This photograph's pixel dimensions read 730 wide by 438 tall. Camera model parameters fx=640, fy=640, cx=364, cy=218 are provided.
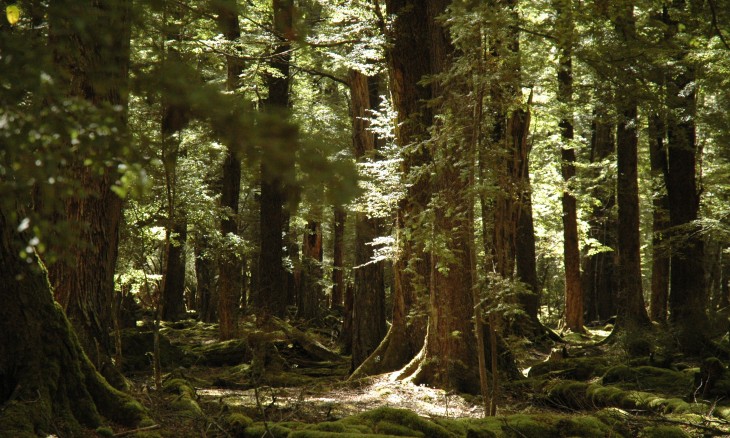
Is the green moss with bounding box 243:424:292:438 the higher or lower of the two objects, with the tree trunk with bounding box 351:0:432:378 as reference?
lower

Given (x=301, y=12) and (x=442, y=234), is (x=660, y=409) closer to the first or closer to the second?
(x=442, y=234)

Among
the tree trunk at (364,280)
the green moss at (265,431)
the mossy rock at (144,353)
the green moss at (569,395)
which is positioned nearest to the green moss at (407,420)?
the green moss at (265,431)

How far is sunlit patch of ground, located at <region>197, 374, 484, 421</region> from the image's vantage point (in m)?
8.03

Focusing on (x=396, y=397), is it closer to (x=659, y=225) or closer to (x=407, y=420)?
(x=407, y=420)

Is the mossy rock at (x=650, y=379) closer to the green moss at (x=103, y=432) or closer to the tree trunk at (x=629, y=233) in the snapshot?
the tree trunk at (x=629, y=233)

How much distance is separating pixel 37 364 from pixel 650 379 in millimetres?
8874

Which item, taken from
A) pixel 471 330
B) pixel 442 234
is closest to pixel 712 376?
pixel 471 330

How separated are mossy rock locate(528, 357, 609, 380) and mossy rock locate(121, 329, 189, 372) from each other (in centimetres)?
697

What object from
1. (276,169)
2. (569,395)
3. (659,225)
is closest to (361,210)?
(569,395)

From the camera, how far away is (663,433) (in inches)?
239

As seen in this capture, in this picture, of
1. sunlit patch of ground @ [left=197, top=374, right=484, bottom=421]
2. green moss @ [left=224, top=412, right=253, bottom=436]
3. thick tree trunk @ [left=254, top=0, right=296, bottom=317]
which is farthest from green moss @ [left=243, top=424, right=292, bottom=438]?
thick tree trunk @ [left=254, top=0, right=296, bottom=317]

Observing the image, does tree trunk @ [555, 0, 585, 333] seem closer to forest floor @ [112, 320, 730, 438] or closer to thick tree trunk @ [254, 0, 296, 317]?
forest floor @ [112, 320, 730, 438]

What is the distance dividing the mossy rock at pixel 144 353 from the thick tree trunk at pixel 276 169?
2.53 meters

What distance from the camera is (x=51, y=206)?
2357mm
